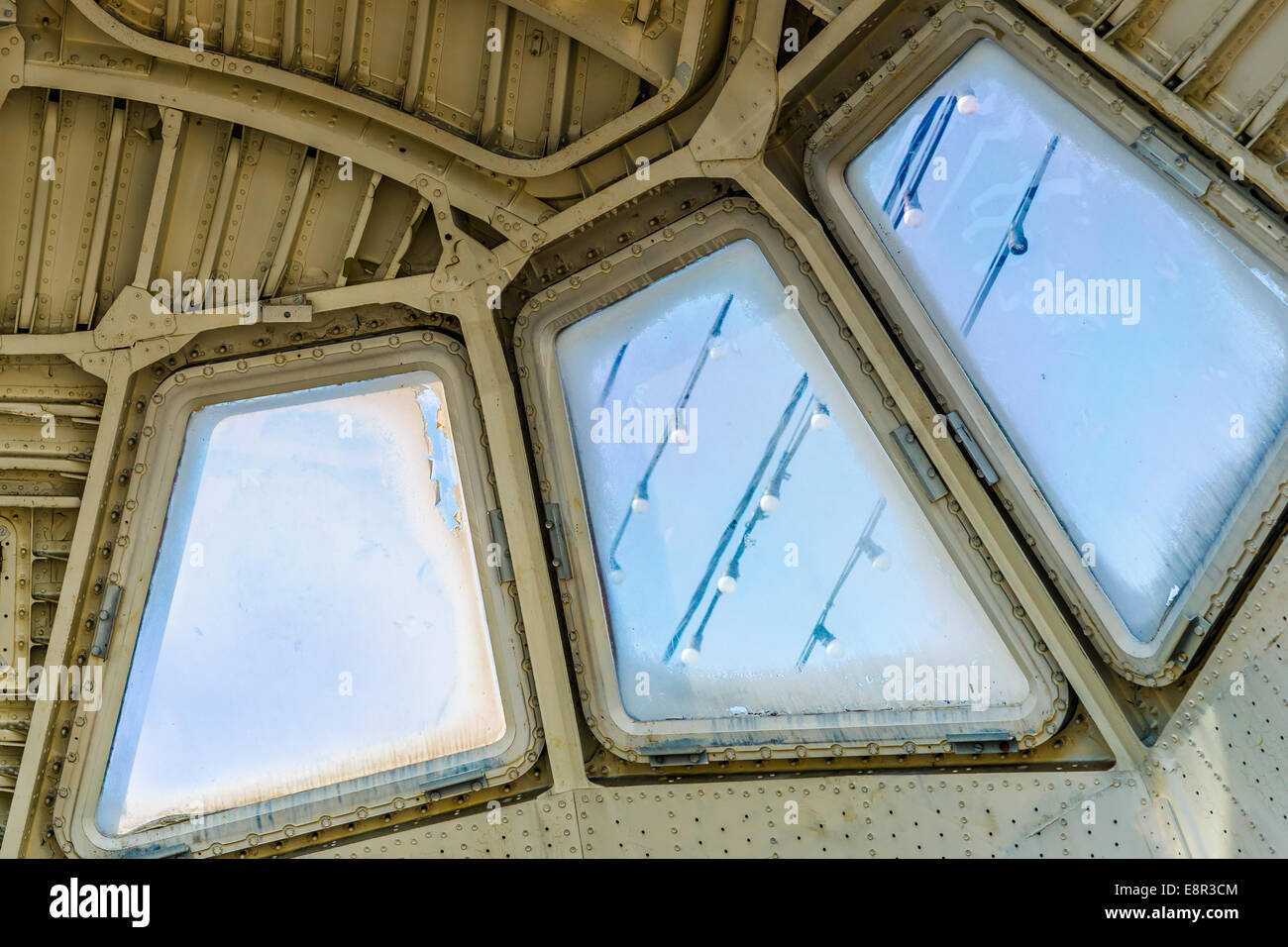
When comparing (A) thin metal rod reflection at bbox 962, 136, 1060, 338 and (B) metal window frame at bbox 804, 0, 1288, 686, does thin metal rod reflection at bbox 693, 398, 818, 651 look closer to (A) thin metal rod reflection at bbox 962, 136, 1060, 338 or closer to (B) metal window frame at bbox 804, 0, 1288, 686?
(B) metal window frame at bbox 804, 0, 1288, 686

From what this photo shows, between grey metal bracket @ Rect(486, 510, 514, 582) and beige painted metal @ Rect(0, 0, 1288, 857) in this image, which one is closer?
beige painted metal @ Rect(0, 0, 1288, 857)

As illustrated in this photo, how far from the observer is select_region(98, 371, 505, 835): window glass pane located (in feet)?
17.6

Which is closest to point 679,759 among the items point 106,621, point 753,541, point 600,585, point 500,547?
point 600,585

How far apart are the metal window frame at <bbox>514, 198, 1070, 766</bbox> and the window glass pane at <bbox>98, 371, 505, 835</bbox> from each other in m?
0.48

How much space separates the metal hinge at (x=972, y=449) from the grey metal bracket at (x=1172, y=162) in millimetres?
1259

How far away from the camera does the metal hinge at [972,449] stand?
15.9ft

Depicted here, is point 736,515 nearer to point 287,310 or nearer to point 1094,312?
point 1094,312

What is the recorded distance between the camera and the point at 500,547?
5.35 meters

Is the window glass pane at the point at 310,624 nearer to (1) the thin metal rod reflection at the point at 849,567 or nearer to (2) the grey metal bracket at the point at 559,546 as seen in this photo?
(2) the grey metal bracket at the point at 559,546

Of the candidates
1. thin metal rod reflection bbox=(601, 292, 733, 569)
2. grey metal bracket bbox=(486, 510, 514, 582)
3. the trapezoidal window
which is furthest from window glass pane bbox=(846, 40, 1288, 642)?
grey metal bracket bbox=(486, 510, 514, 582)

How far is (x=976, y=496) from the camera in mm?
4879

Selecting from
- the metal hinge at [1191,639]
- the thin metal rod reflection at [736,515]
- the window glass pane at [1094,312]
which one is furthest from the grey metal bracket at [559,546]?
the metal hinge at [1191,639]
